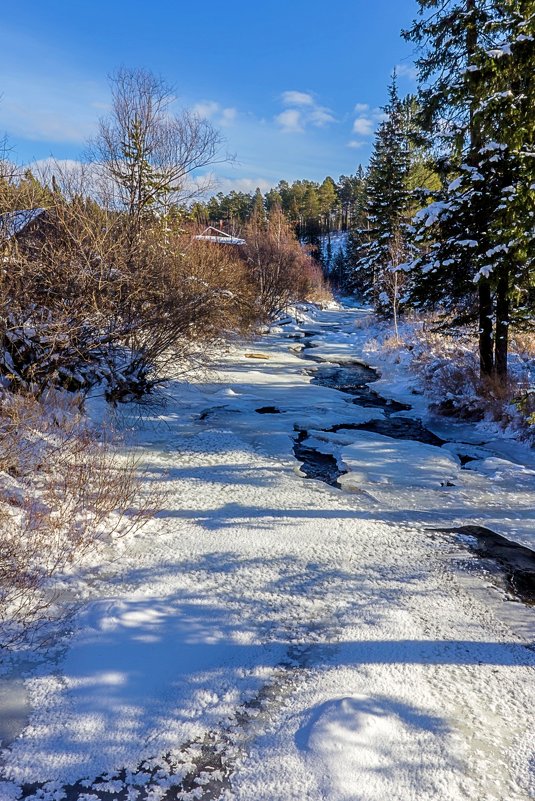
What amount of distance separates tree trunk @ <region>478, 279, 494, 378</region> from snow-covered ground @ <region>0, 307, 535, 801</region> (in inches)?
190

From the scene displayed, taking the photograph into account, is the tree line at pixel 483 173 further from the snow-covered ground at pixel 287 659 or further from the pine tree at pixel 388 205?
the pine tree at pixel 388 205

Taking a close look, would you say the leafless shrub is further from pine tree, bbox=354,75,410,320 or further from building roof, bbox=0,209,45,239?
building roof, bbox=0,209,45,239

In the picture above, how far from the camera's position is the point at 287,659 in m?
3.44

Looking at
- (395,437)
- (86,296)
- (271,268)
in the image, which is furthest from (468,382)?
(271,268)

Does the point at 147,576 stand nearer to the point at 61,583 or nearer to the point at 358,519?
the point at 61,583

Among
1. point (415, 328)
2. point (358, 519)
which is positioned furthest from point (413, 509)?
point (415, 328)

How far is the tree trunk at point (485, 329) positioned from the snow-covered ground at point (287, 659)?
4.82 m

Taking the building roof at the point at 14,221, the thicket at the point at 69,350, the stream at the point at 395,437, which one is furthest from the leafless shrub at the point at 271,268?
the building roof at the point at 14,221

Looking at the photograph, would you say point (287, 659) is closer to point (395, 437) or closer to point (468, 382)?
point (395, 437)

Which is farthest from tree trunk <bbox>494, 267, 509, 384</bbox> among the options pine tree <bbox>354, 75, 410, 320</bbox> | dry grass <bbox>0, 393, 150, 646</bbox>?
pine tree <bbox>354, 75, 410, 320</bbox>

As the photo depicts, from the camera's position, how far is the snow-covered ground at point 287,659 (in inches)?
102

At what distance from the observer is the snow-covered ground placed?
2594 mm

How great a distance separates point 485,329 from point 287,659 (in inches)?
379

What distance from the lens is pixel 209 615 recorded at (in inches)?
153
